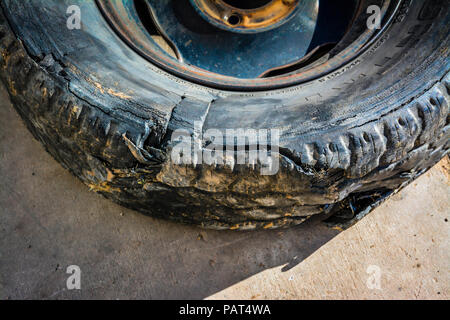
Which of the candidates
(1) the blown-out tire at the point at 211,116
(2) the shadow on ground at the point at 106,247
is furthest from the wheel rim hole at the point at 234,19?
(2) the shadow on ground at the point at 106,247

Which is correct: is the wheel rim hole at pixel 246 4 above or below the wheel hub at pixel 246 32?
above

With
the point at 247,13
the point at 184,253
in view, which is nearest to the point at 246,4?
the point at 247,13

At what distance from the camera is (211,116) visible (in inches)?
45.0

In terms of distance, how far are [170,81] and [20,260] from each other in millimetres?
780

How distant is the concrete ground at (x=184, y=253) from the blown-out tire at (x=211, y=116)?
0.23m

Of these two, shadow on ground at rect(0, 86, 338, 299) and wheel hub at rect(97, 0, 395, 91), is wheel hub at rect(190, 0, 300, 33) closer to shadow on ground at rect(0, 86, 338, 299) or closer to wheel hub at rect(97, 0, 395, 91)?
wheel hub at rect(97, 0, 395, 91)

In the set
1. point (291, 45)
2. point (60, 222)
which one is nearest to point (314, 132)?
point (291, 45)

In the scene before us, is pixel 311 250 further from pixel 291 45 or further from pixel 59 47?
pixel 59 47

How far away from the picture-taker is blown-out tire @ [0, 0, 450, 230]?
1.08 m

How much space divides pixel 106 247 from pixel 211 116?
0.63 m

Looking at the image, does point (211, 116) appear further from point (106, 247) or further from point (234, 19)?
point (234, 19)

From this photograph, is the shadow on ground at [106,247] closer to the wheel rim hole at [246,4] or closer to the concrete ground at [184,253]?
the concrete ground at [184,253]

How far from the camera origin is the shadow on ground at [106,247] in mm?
1394

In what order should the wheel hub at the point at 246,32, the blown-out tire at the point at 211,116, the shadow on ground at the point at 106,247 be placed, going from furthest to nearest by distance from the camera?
the wheel hub at the point at 246,32 < the shadow on ground at the point at 106,247 < the blown-out tire at the point at 211,116
